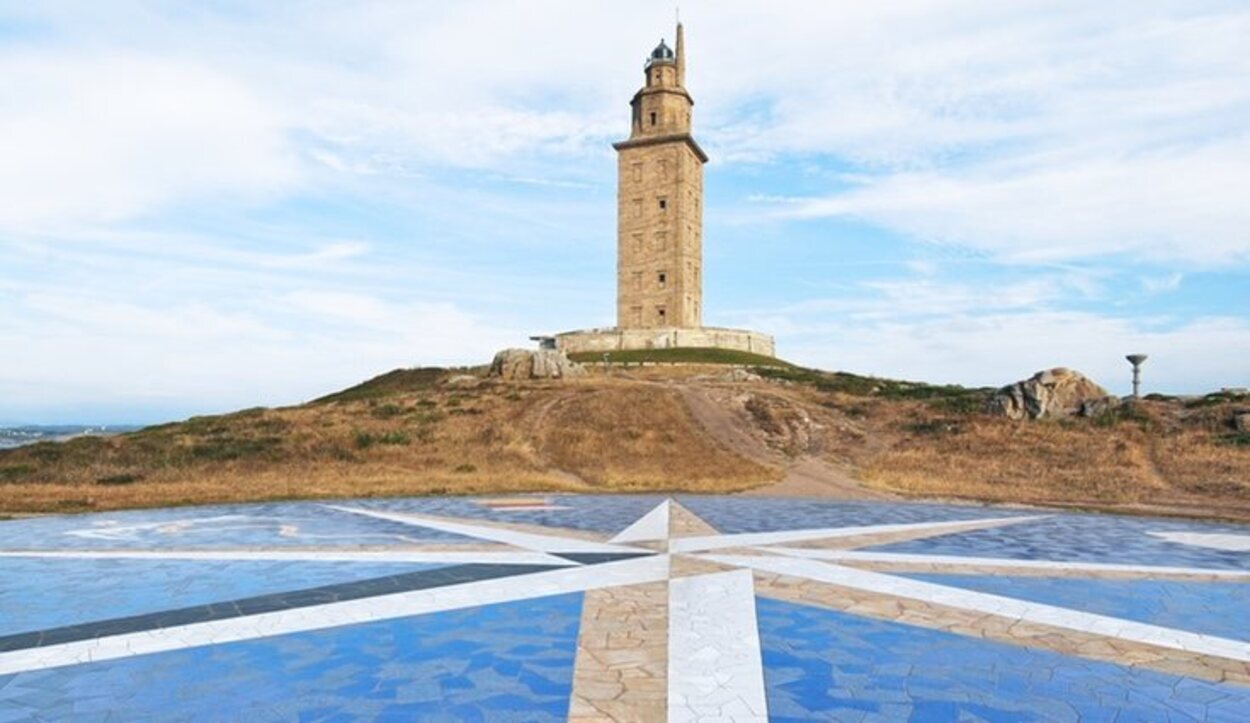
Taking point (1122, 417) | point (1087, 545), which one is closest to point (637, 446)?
point (1087, 545)

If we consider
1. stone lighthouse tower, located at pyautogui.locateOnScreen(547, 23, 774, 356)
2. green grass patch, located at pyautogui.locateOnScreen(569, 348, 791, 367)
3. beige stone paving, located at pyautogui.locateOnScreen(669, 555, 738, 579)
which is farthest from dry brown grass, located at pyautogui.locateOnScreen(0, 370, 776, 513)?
stone lighthouse tower, located at pyautogui.locateOnScreen(547, 23, 774, 356)

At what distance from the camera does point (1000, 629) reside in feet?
26.1

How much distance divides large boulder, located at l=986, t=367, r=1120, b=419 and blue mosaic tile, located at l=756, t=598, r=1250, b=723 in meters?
27.4

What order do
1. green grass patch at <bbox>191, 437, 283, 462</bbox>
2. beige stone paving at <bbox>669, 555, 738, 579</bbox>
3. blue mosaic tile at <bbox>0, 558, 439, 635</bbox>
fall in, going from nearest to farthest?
blue mosaic tile at <bbox>0, 558, 439, 635</bbox> → beige stone paving at <bbox>669, 555, 738, 579</bbox> → green grass patch at <bbox>191, 437, 283, 462</bbox>

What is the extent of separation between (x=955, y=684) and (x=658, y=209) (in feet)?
219

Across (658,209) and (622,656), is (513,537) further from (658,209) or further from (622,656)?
(658,209)

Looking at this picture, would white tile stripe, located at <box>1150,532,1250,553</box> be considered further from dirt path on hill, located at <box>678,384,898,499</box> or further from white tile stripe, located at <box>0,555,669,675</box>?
white tile stripe, located at <box>0,555,669,675</box>

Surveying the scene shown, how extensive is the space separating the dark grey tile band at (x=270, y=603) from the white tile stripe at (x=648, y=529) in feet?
8.77

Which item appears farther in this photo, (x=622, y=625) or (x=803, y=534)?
(x=803, y=534)

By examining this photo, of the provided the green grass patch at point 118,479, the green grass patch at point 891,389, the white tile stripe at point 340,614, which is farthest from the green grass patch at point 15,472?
the green grass patch at point 891,389

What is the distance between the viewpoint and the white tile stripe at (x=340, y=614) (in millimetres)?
7129

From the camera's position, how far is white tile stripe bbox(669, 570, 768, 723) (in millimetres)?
5988

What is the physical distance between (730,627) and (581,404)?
25991mm

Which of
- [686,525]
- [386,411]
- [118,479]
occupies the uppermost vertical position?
[386,411]
